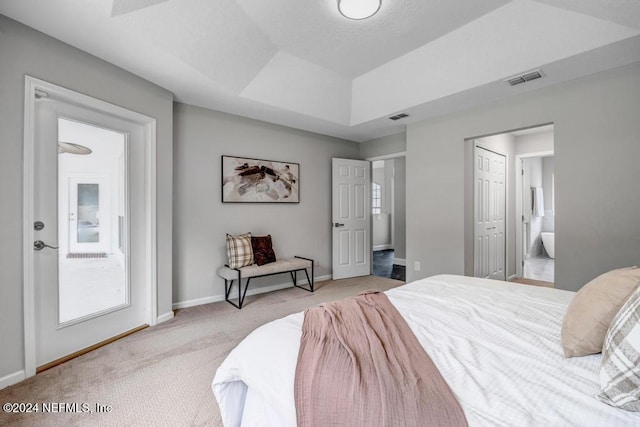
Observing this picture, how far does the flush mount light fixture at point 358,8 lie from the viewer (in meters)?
2.36

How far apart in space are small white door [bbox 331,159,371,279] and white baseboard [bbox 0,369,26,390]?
3.61 metres

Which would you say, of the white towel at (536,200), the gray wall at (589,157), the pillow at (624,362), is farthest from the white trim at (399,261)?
the pillow at (624,362)

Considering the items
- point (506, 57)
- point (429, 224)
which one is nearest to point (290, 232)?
point (429, 224)

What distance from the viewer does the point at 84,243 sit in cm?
249

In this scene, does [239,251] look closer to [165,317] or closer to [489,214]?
[165,317]

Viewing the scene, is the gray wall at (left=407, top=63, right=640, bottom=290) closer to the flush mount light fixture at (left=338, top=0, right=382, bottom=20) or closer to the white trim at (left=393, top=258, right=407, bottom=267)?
the flush mount light fixture at (left=338, top=0, right=382, bottom=20)

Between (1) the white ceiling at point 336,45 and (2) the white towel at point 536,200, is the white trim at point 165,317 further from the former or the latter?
(2) the white towel at point 536,200

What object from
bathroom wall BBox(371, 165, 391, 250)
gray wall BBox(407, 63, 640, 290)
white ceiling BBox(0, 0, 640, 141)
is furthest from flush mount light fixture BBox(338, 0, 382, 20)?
bathroom wall BBox(371, 165, 391, 250)

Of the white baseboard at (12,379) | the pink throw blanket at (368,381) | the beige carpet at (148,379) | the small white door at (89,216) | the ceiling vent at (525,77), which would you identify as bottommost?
the beige carpet at (148,379)

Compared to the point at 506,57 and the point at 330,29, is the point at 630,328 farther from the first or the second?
the point at 330,29

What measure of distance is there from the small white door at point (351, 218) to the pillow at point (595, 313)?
3719 millimetres

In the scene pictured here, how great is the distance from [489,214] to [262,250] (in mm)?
3221

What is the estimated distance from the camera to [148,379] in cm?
201

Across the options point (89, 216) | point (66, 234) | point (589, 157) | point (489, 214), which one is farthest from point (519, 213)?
point (66, 234)
